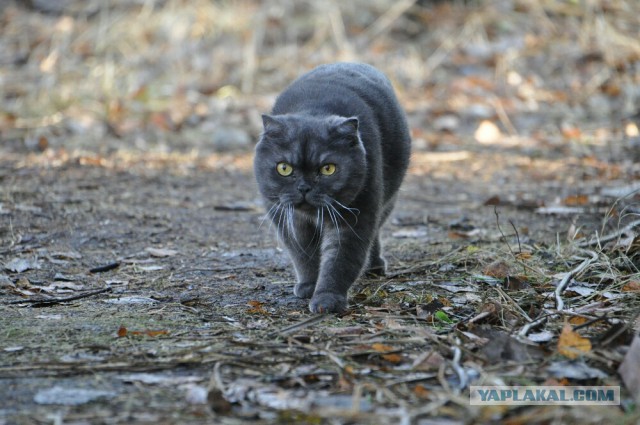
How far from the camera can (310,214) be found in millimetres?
3539

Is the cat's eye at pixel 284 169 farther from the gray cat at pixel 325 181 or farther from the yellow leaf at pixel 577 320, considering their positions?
the yellow leaf at pixel 577 320

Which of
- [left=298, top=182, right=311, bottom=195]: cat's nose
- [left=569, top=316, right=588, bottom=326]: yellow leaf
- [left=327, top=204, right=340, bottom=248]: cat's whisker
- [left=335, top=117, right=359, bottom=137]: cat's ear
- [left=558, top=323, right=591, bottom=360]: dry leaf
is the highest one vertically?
[left=335, top=117, right=359, bottom=137]: cat's ear

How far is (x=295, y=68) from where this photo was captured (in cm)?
1012

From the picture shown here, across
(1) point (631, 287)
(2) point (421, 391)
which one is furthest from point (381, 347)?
(1) point (631, 287)

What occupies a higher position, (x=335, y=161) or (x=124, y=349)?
(x=335, y=161)

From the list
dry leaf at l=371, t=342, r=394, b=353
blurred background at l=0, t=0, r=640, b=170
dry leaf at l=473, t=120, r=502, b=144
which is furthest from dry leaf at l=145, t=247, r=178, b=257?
dry leaf at l=473, t=120, r=502, b=144

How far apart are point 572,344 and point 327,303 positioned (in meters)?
1.09

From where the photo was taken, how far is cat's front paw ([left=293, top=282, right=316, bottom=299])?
141 inches

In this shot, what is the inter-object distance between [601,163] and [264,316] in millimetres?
4938

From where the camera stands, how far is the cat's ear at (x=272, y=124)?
345 cm

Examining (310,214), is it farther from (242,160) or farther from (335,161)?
(242,160)

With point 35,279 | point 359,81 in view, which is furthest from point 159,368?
point 359,81

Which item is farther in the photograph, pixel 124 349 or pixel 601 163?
pixel 601 163

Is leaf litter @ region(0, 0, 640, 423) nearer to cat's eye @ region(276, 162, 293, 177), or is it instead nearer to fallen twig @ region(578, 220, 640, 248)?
fallen twig @ region(578, 220, 640, 248)
